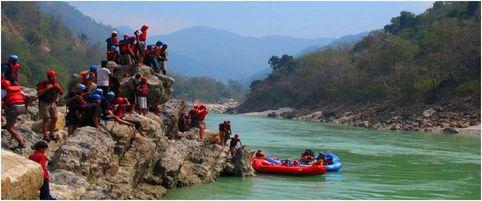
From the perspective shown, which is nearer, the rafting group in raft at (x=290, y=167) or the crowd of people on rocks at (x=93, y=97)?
the crowd of people on rocks at (x=93, y=97)

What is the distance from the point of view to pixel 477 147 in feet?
110

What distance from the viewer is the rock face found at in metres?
8.04

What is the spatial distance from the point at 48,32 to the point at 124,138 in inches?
4302

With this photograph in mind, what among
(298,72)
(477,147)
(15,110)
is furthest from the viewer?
(298,72)

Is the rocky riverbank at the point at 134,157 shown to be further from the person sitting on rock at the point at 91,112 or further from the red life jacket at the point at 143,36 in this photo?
the red life jacket at the point at 143,36

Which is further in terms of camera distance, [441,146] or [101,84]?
[441,146]

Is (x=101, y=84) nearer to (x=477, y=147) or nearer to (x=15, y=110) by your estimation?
(x=15, y=110)

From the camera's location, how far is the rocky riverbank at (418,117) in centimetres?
4728

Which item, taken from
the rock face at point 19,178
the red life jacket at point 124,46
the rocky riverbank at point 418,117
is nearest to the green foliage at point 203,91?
the rocky riverbank at point 418,117

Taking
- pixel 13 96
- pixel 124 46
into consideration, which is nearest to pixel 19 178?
pixel 13 96

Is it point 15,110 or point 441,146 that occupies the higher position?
point 15,110

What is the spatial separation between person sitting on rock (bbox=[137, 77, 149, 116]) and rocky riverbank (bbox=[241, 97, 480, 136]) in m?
31.9

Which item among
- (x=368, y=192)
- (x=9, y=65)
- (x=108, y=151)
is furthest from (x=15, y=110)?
(x=368, y=192)

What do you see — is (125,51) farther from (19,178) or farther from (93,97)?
(19,178)
